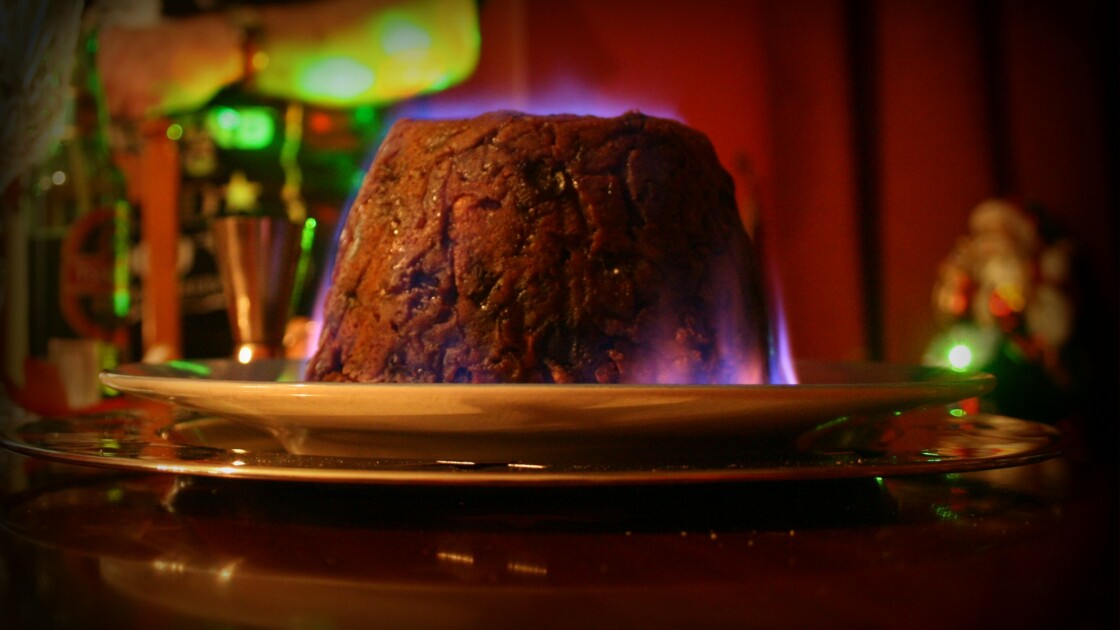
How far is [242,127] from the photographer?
4172 millimetres

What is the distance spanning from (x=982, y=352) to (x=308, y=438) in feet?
9.59

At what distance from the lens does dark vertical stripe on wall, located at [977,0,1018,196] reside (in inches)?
134

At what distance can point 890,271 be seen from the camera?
3.55m

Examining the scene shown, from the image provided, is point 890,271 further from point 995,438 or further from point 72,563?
point 72,563

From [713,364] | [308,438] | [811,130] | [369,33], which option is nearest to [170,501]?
[308,438]

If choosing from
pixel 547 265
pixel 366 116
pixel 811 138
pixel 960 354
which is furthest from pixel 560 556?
pixel 366 116

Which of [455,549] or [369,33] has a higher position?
[369,33]

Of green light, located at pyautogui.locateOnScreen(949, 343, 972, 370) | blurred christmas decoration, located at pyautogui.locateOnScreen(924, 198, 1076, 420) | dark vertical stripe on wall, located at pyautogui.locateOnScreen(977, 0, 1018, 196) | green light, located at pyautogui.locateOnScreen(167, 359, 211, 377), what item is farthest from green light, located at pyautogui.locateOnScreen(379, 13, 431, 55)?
green light, located at pyautogui.locateOnScreen(167, 359, 211, 377)

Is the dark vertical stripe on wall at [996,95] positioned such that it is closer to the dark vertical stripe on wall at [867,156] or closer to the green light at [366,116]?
the dark vertical stripe on wall at [867,156]

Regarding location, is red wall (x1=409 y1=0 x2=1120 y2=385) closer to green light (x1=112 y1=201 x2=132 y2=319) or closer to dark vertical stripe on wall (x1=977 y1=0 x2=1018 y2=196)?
dark vertical stripe on wall (x1=977 y1=0 x2=1018 y2=196)

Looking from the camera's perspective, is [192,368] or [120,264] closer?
[192,368]

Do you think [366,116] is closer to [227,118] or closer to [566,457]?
[227,118]

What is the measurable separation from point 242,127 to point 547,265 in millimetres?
3781

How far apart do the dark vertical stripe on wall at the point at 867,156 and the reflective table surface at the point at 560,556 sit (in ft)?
9.90
